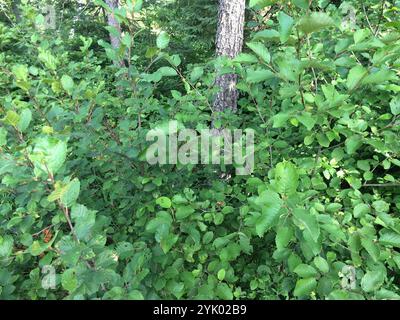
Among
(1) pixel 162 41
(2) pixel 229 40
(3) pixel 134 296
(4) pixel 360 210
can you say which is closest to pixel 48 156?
(3) pixel 134 296

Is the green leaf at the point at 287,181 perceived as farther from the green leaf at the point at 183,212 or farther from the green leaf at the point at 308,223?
the green leaf at the point at 183,212

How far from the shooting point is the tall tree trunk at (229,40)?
3.51m

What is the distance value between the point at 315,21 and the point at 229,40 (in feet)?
7.80

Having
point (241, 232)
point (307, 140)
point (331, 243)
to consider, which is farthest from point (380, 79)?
point (241, 232)

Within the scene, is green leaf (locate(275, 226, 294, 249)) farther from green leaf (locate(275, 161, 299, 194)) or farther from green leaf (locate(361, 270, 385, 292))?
green leaf (locate(361, 270, 385, 292))

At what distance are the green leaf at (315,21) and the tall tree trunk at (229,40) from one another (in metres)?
2.12

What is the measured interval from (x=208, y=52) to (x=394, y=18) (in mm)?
5009

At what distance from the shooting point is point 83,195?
214cm

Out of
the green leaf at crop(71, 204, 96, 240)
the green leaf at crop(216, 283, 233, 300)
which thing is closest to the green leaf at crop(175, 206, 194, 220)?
the green leaf at crop(216, 283, 233, 300)

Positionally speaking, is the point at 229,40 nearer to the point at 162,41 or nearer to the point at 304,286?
the point at 162,41

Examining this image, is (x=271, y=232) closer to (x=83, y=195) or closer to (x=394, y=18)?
Answer: (x=83, y=195)

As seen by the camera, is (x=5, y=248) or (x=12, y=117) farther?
(x=12, y=117)

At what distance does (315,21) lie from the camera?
→ 1.34m

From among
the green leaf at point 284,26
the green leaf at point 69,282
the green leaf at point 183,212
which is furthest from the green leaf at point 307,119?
the green leaf at point 69,282
